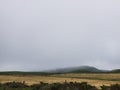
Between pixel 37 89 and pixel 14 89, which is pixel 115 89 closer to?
pixel 37 89

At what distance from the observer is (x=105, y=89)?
176 feet

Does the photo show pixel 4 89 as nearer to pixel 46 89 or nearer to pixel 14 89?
pixel 14 89

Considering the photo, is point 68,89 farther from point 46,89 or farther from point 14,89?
point 14,89

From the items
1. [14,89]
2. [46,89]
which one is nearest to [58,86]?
[46,89]

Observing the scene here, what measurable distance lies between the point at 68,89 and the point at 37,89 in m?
6.94

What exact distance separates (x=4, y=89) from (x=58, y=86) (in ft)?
24.1

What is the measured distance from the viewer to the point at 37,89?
52.2 metres

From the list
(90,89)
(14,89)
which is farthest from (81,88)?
(14,89)

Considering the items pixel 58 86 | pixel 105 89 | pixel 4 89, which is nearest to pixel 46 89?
pixel 58 86

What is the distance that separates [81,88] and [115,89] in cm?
492

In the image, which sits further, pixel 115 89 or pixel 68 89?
pixel 115 89

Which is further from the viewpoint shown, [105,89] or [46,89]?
[105,89]

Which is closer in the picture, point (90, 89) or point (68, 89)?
point (68, 89)

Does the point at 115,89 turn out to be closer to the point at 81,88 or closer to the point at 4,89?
the point at 81,88
